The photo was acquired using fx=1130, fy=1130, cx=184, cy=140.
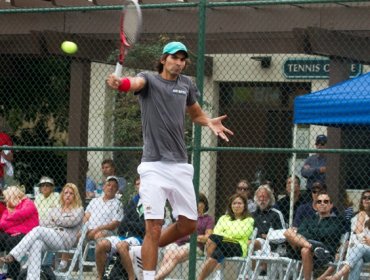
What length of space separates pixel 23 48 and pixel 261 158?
3.58 metres

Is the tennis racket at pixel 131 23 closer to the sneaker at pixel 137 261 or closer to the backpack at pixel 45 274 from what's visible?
the sneaker at pixel 137 261

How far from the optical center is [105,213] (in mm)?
12117

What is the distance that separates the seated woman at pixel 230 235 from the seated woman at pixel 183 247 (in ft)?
0.71

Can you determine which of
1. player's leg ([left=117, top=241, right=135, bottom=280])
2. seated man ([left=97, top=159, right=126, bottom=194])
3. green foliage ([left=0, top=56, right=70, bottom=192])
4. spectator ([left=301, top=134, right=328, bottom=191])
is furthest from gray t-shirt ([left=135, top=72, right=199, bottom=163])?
green foliage ([left=0, top=56, right=70, bottom=192])

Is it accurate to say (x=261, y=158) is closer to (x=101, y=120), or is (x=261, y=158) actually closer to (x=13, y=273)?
(x=101, y=120)

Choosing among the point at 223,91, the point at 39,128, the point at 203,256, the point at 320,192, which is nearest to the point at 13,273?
the point at 203,256

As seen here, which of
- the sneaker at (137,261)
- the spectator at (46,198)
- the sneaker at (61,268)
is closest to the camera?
the sneaker at (137,261)

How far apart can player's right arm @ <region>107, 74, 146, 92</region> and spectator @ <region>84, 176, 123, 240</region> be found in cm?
379

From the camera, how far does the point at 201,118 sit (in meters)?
8.77

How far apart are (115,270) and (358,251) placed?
7.82 feet

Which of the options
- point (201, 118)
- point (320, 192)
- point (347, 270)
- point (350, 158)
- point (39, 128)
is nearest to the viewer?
point (201, 118)

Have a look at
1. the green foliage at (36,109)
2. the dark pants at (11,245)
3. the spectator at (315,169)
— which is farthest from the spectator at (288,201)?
the green foliage at (36,109)

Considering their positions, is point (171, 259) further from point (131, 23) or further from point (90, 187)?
point (90, 187)

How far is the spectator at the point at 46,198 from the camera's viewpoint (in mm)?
12977
